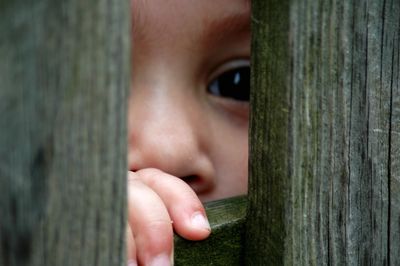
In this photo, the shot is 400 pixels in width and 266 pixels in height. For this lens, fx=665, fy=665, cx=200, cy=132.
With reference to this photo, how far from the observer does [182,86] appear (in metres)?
1.75

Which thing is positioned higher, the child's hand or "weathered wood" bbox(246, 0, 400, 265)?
"weathered wood" bbox(246, 0, 400, 265)

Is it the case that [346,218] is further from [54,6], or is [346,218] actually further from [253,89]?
[54,6]

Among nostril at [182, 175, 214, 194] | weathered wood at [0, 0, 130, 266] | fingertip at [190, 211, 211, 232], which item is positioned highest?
weathered wood at [0, 0, 130, 266]

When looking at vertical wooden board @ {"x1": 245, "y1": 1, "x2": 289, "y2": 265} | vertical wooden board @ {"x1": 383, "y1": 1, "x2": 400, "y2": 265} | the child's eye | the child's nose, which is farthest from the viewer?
the child's eye

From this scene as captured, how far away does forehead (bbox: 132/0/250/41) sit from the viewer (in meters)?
1.69

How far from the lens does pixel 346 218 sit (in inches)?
42.2

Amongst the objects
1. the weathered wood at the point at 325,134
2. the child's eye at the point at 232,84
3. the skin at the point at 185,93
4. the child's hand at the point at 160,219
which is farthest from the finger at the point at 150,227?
the child's eye at the point at 232,84

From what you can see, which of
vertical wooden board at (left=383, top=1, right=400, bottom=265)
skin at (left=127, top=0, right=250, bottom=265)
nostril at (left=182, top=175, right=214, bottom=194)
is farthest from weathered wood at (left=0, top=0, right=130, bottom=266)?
nostril at (left=182, top=175, right=214, bottom=194)

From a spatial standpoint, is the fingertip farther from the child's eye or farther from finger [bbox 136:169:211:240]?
the child's eye

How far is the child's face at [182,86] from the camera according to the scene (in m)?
1.69

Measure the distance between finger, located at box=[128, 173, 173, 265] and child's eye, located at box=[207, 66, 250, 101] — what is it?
2.10ft

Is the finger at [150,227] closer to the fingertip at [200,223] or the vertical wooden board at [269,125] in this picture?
the fingertip at [200,223]

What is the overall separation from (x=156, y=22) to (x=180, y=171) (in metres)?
0.39

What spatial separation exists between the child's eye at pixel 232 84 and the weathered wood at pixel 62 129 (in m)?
1.16
